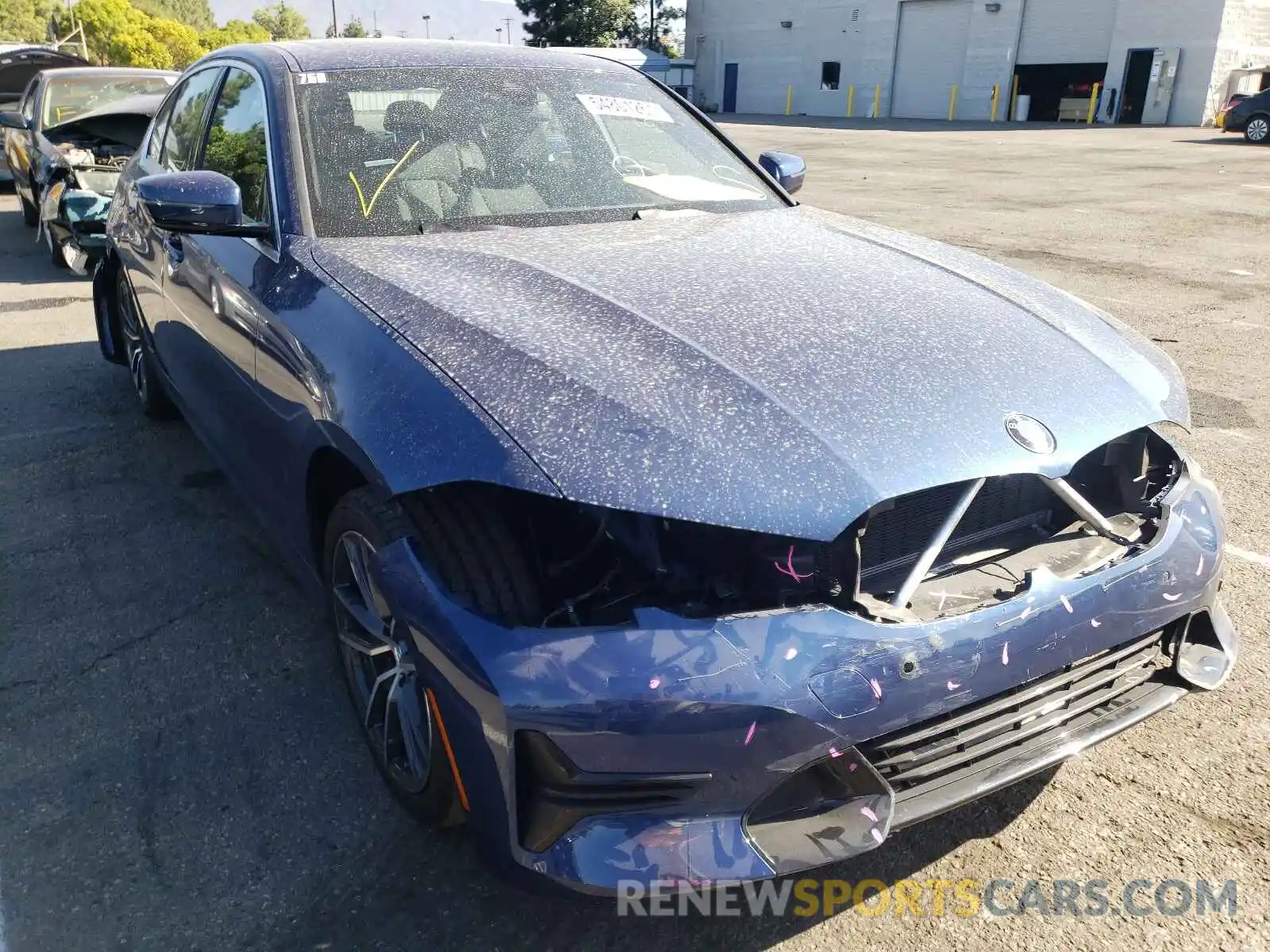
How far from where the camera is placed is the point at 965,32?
39.7 meters

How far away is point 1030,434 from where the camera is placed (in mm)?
2014

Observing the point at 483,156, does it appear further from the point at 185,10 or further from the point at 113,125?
the point at 185,10

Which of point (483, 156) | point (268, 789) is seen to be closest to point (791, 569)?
point (268, 789)

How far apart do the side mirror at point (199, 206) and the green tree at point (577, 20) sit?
5774cm

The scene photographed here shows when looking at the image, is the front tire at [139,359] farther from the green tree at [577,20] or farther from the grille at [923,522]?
the green tree at [577,20]

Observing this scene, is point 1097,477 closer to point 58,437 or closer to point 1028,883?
point 1028,883

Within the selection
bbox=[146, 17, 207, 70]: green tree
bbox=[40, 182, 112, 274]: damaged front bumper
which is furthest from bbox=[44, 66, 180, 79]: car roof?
bbox=[146, 17, 207, 70]: green tree

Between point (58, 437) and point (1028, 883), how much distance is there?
179 inches

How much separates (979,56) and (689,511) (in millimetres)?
43006

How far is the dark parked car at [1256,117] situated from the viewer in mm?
24645

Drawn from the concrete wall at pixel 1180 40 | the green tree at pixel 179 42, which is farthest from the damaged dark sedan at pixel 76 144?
the green tree at pixel 179 42

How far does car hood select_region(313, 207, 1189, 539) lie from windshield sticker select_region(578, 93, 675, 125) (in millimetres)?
755

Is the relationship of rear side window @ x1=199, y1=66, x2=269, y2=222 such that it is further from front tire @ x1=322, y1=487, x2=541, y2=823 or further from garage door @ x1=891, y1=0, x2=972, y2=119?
garage door @ x1=891, y1=0, x2=972, y2=119

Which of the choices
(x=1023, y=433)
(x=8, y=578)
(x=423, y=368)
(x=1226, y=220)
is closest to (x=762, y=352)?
(x=1023, y=433)
